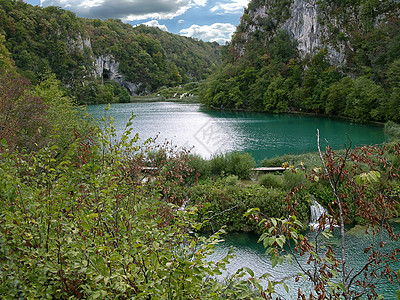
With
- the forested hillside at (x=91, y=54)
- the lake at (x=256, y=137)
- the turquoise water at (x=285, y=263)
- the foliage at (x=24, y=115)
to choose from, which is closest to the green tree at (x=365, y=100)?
the lake at (x=256, y=137)

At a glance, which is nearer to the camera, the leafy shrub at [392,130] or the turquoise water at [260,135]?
the turquoise water at [260,135]

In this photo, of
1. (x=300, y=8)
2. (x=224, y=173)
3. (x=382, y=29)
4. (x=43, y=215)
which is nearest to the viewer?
(x=43, y=215)

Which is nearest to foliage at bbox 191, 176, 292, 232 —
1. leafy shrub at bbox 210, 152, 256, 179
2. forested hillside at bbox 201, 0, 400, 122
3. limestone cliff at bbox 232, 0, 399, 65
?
leafy shrub at bbox 210, 152, 256, 179

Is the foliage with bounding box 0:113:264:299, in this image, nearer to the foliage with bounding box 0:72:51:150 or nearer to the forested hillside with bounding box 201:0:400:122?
the foliage with bounding box 0:72:51:150

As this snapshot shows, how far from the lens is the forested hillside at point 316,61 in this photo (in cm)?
3325

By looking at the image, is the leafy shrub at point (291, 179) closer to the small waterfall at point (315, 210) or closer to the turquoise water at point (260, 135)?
the small waterfall at point (315, 210)

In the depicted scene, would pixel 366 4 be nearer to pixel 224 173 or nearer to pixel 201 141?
pixel 201 141

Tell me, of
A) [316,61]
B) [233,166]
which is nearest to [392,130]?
[233,166]

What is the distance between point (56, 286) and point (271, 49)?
179ft

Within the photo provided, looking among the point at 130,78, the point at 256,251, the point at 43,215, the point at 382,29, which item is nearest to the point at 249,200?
the point at 256,251

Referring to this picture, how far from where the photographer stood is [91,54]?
8531 centimetres

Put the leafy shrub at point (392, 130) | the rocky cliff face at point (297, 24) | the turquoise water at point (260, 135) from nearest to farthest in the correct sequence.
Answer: the turquoise water at point (260, 135)
the leafy shrub at point (392, 130)
the rocky cliff face at point (297, 24)

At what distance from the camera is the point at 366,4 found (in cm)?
3772

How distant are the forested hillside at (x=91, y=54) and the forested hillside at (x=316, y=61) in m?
29.6
